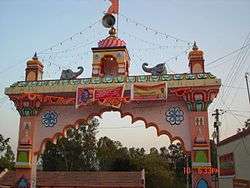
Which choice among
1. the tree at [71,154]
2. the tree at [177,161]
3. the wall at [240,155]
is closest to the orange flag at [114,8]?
the wall at [240,155]

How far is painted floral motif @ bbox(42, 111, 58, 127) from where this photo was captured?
475 inches

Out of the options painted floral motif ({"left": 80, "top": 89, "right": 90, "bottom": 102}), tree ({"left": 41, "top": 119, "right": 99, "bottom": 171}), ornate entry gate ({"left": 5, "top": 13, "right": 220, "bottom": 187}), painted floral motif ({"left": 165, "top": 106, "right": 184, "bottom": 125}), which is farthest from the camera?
tree ({"left": 41, "top": 119, "right": 99, "bottom": 171})

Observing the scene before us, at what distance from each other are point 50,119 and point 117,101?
7.77ft

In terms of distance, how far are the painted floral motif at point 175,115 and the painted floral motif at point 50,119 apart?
363 centimetres

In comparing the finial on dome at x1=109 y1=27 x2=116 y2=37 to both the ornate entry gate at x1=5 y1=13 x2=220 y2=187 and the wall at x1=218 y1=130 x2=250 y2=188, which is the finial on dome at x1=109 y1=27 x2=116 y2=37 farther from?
the wall at x1=218 y1=130 x2=250 y2=188

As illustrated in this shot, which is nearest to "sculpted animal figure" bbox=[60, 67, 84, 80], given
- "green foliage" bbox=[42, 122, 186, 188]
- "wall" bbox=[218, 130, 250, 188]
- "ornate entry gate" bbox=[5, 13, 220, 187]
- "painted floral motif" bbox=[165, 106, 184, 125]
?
"ornate entry gate" bbox=[5, 13, 220, 187]

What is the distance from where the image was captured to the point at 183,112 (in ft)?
37.4

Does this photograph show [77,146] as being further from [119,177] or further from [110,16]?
[110,16]

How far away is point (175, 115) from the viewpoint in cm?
1139

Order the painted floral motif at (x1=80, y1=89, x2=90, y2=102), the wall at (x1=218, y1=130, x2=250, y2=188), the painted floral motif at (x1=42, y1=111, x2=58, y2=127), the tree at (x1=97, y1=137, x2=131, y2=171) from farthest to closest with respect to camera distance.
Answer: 1. the tree at (x1=97, y1=137, x2=131, y2=171)
2. the wall at (x1=218, y1=130, x2=250, y2=188)
3. the painted floral motif at (x1=42, y1=111, x2=58, y2=127)
4. the painted floral motif at (x1=80, y1=89, x2=90, y2=102)

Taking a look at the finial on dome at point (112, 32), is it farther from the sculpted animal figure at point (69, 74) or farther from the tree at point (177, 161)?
the tree at point (177, 161)

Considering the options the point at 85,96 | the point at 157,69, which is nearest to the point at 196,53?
the point at 157,69

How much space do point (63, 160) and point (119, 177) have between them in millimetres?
13219

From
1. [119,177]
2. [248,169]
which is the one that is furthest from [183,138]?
[119,177]
